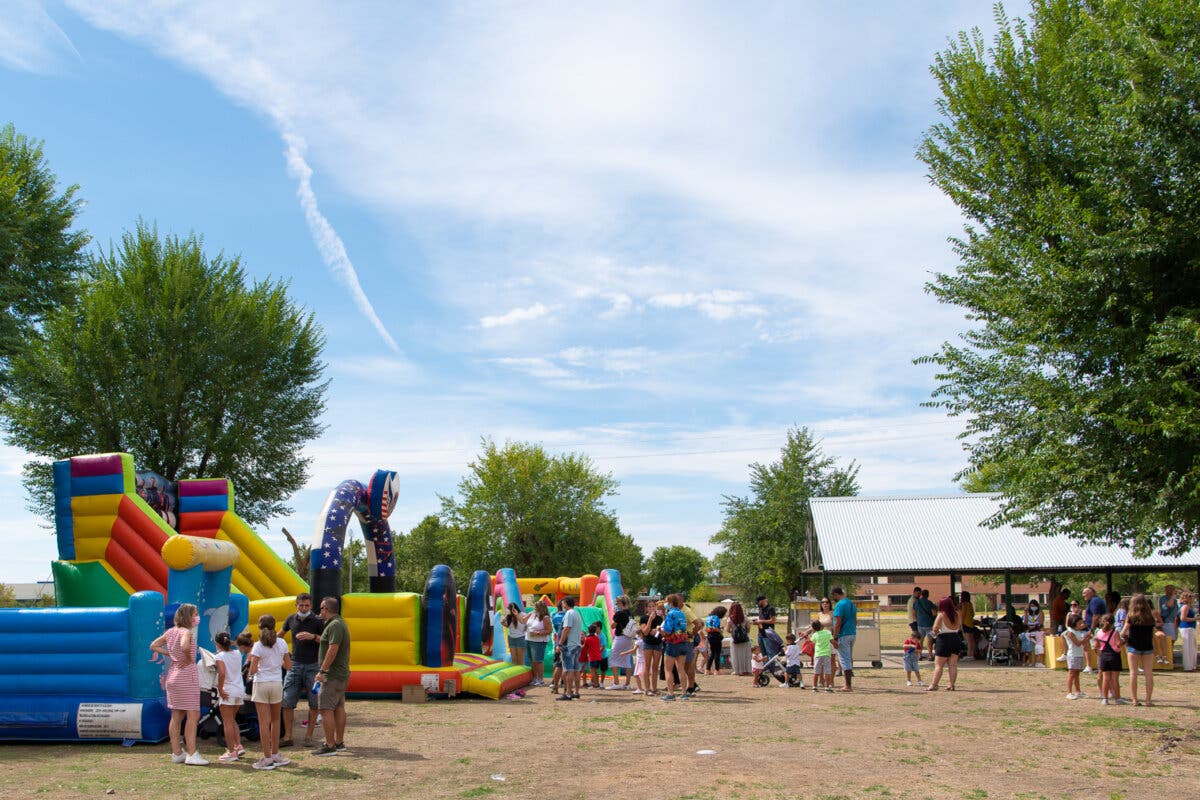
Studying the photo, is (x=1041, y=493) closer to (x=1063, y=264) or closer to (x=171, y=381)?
(x=1063, y=264)

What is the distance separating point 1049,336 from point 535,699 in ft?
29.5

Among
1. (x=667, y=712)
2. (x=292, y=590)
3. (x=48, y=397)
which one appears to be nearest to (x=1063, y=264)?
(x=667, y=712)

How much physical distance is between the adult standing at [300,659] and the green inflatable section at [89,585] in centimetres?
549

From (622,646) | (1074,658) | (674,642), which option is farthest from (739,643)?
(1074,658)

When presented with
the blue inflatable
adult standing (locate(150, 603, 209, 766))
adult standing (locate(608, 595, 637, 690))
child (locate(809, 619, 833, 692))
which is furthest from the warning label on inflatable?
child (locate(809, 619, 833, 692))

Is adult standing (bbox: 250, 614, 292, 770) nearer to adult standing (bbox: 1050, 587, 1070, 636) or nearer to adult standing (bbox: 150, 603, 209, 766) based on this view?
adult standing (bbox: 150, 603, 209, 766)

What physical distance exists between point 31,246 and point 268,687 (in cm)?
1215

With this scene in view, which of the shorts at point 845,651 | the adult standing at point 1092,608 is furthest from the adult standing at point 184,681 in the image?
the adult standing at point 1092,608

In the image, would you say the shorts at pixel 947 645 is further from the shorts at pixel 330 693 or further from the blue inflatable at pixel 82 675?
the blue inflatable at pixel 82 675

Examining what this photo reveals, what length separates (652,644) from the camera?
15.1 meters

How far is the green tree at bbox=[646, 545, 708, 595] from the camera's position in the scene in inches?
4788

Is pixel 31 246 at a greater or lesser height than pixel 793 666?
greater

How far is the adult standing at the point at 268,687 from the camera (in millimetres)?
8859

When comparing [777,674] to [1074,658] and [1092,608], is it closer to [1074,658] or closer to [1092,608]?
[1074,658]
